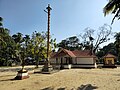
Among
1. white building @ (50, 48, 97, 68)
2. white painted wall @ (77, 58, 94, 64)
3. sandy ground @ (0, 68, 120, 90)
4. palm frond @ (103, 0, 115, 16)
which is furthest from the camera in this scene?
white painted wall @ (77, 58, 94, 64)

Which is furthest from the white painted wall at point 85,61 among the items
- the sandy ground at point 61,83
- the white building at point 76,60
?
the sandy ground at point 61,83

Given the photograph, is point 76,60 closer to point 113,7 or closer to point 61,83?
point 61,83

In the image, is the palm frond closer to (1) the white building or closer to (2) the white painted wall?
(1) the white building

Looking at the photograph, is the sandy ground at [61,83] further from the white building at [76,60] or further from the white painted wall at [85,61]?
the white painted wall at [85,61]

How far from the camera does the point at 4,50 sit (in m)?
51.3

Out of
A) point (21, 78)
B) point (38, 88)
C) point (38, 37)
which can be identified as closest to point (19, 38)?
point (38, 37)

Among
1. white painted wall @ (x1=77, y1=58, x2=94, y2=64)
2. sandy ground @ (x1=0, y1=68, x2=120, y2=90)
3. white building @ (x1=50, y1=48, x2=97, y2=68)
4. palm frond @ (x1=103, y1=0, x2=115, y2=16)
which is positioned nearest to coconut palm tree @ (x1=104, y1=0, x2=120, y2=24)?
palm frond @ (x1=103, y1=0, x2=115, y2=16)

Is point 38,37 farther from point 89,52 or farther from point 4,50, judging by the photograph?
point 4,50

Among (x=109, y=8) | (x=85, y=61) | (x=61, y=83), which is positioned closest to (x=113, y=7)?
(x=109, y=8)

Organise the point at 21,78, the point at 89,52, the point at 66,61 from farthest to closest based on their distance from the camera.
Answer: the point at 89,52 → the point at 66,61 → the point at 21,78

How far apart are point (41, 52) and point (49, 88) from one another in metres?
22.8

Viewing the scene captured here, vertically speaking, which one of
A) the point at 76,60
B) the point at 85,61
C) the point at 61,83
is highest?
the point at 76,60

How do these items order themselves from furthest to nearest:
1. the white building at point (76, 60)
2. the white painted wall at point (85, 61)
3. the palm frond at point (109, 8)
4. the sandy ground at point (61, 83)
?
the white painted wall at point (85, 61)
the white building at point (76, 60)
the palm frond at point (109, 8)
the sandy ground at point (61, 83)

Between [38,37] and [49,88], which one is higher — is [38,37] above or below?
above
